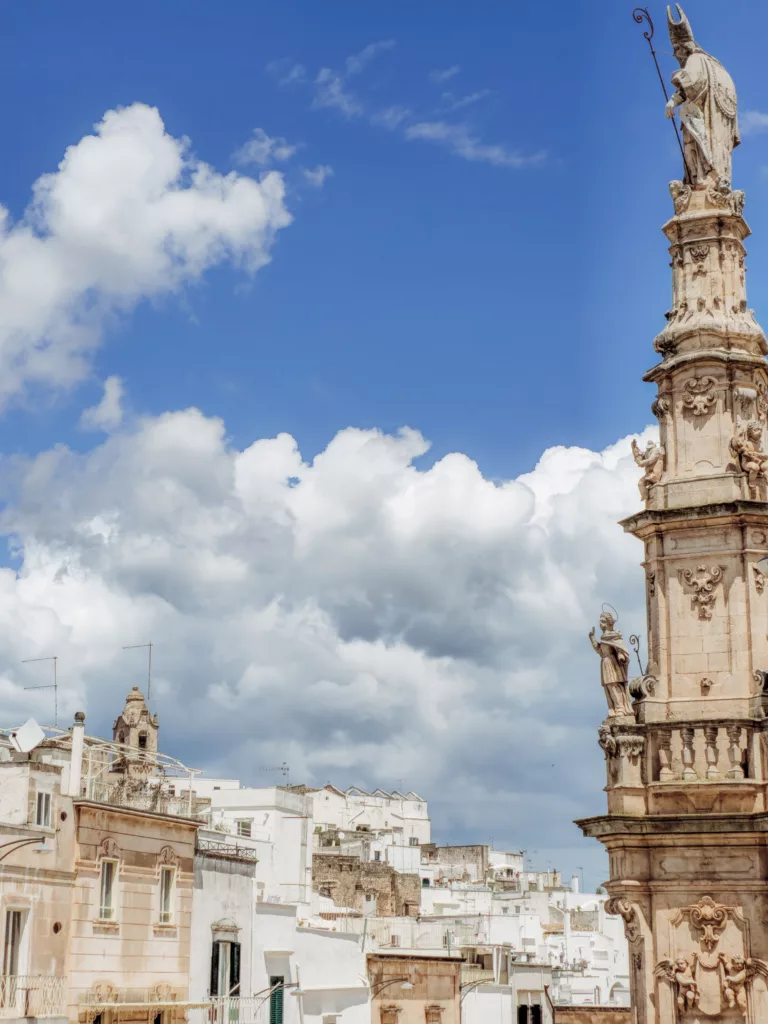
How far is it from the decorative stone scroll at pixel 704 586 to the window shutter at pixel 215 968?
715 inches

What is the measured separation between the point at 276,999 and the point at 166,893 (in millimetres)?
6140

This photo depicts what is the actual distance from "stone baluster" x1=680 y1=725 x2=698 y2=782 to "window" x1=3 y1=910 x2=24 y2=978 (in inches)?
562

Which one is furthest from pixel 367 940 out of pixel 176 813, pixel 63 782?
pixel 63 782

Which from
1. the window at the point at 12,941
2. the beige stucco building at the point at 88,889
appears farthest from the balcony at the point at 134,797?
the window at the point at 12,941

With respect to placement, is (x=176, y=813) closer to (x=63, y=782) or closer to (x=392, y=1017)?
(x=63, y=782)

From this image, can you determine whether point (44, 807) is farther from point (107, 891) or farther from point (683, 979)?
point (683, 979)

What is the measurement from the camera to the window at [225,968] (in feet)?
119

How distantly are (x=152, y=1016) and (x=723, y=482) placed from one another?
1860 centimetres

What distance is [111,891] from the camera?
3281 cm

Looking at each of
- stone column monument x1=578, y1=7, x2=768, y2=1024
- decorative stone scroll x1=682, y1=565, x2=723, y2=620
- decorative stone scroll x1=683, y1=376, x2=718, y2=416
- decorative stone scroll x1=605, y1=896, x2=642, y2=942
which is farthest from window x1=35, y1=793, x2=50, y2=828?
decorative stone scroll x1=683, y1=376, x2=718, y2=416

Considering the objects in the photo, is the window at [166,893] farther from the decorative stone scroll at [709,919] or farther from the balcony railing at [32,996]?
the decorative stone scroll at [709,919]

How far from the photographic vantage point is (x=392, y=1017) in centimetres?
4366

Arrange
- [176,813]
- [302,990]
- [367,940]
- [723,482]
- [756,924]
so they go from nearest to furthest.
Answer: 1. [756,924]
2. [723,482]
3. [176,813]
4. [302,990]
5. [367,940]

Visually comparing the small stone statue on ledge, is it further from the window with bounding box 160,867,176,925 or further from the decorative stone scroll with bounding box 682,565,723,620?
the window with bounding box 160,867,176,925
